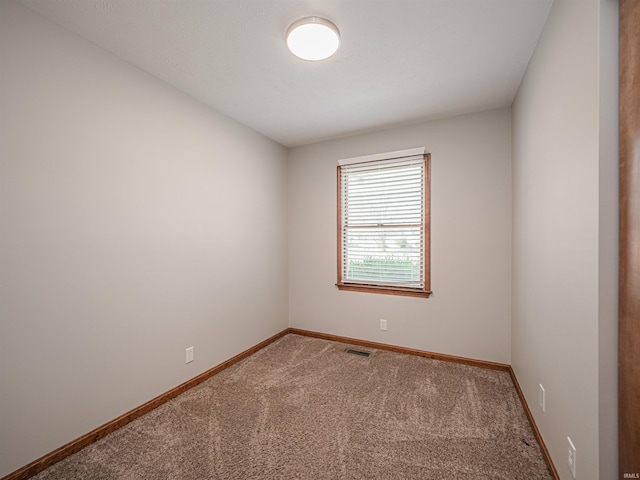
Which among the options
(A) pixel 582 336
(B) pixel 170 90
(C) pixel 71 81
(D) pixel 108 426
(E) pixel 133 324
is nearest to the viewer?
(A) pixel 582 336

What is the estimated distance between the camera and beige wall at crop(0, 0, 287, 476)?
1.53 metres

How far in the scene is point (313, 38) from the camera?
68.1 inches

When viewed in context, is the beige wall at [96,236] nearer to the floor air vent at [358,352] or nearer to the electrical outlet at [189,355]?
the electrical outlet at [189,355]

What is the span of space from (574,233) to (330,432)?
183cm

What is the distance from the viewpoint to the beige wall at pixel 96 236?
1.53 m

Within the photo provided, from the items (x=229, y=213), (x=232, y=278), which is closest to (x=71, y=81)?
(x=229, y=213)

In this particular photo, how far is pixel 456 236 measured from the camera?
296 cm

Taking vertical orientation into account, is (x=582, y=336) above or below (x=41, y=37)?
below

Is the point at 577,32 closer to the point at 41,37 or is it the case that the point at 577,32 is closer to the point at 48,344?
the point at 41,37

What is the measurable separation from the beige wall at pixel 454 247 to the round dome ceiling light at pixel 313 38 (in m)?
1.65

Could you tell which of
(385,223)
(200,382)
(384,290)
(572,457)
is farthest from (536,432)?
(200,382)

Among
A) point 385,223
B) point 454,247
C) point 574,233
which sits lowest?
point 454,247

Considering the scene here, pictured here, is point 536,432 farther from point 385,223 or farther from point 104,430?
point 104,430

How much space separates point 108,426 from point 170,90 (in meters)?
2.58
